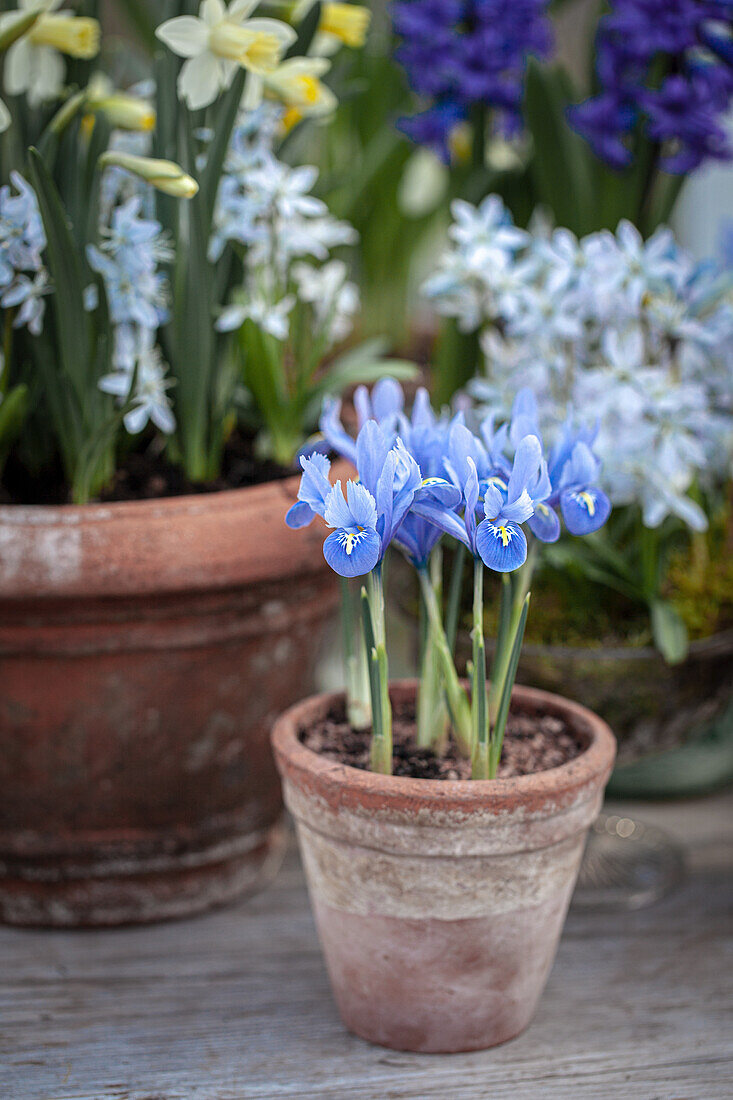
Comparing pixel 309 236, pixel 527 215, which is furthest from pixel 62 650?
pixel 527 215

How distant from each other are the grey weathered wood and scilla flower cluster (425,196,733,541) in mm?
478

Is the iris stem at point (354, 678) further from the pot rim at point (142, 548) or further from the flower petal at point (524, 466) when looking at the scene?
the flower petal at point (524, 466)

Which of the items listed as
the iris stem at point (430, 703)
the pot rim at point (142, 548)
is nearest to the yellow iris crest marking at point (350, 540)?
the iris stem at point (430, 703)

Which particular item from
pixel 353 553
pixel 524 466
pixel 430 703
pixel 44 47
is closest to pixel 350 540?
pixel 353 553

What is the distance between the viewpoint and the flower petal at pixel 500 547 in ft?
2.48

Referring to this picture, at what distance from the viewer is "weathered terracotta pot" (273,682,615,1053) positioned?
0.85 metres

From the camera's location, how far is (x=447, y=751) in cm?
100

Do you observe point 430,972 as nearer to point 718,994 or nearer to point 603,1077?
point 603,1077

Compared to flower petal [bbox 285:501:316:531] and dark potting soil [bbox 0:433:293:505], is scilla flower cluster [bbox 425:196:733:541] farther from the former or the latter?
flower petal [bbox 285:501:316:531]

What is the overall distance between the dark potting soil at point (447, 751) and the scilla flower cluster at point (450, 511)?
0.03m

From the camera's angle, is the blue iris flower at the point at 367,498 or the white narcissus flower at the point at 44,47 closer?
the blue iris flower at the point at 367,498

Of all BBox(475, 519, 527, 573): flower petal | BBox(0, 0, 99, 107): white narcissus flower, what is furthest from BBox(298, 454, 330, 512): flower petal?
BBox(0, 0, 99, 107): white narcissus flower

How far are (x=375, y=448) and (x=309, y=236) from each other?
58 cm

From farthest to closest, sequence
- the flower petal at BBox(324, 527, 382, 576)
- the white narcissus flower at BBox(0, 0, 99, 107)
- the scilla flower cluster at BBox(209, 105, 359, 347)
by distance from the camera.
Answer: the scilla flower cluster at BBox(209, 105, 359, 347) → the white narcissus flower at BBox(0, 0, 99, 107) → the flower petal at BBox(324, 527, 382, 576)
